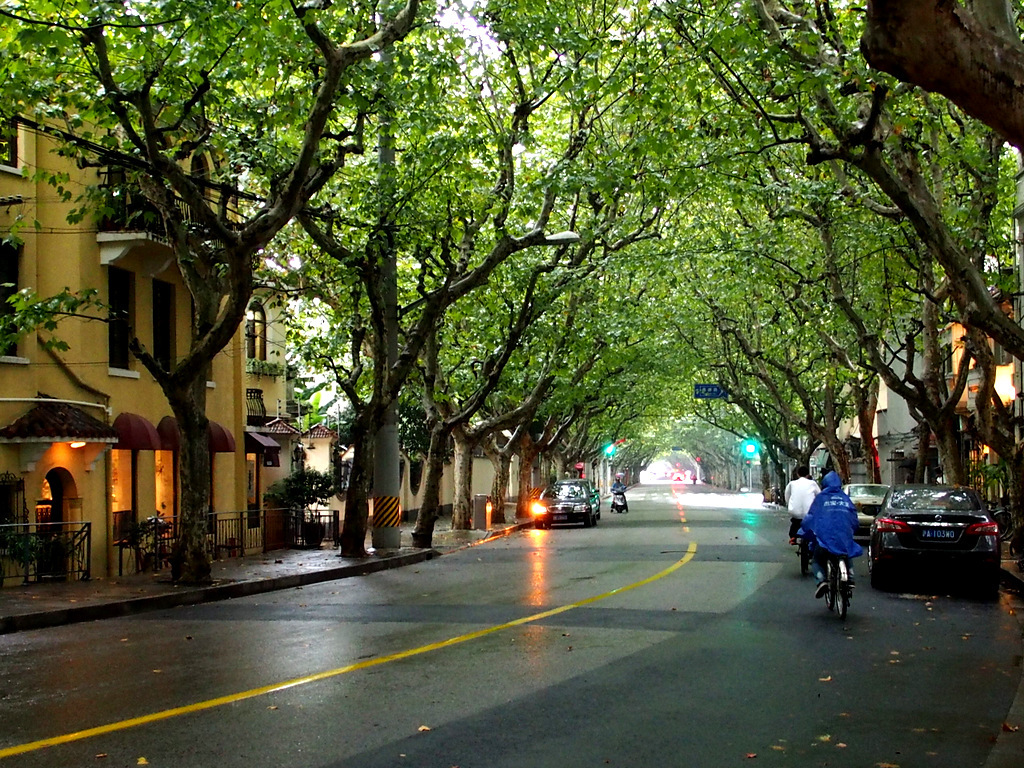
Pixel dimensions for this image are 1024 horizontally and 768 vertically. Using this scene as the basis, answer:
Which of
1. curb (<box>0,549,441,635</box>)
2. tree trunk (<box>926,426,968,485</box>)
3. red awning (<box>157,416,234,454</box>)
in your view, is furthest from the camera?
tree trunk (<box>926,426,968,485</box>)

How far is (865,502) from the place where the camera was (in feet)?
87.0

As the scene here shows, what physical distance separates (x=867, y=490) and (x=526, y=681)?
20.4m

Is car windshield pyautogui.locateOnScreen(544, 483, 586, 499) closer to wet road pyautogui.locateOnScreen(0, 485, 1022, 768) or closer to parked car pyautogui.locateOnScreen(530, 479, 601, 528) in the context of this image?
parked car pyautogui.locateOnScreen(530, 479, 601, 528)

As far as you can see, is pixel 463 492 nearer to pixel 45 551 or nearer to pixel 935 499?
pixel 45 551

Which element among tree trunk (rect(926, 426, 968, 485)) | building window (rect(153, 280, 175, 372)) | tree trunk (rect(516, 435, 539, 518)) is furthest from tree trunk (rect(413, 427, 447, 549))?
tree trunk (rect(516, 435, 539, 518))

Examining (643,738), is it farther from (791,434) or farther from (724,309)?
(791,434)

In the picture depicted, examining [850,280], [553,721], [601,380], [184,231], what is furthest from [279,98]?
Result: [601,380]

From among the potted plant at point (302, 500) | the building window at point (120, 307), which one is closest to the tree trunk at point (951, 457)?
the potted plant at point (302, 500)

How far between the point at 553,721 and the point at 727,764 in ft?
4.88

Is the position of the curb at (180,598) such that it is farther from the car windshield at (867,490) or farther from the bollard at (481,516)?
the bollard at (481,516)

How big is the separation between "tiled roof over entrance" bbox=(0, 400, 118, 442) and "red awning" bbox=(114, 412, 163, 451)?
1.03 m

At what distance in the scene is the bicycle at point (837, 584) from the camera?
13.2 m

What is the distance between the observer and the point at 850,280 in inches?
1099

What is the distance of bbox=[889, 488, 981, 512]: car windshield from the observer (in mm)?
16828
